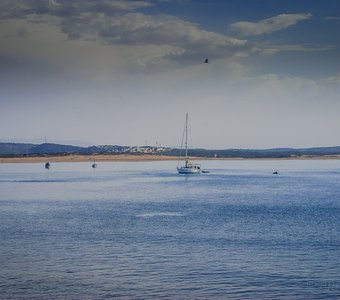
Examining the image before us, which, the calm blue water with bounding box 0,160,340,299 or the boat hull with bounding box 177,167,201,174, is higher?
the boat hull with bounding box 177,167,201,174

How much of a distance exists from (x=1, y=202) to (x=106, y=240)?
147 ft

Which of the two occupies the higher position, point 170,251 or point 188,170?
point 188,170

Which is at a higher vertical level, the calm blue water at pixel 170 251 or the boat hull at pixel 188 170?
the boat hull at pixel 188 170

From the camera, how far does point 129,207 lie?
8525 centimetres

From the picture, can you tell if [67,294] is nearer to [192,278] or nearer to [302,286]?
[192,278]

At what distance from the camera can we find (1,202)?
9362cm

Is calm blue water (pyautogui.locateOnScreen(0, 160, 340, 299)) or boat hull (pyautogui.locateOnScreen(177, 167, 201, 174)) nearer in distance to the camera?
calm blue water (pyautogui.locateOnScreen(0, 160, 340, 299))

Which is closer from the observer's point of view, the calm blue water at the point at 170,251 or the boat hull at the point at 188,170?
the calm blue water at the point at 170,251

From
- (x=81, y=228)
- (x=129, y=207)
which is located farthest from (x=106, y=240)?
(x=129, y=207)

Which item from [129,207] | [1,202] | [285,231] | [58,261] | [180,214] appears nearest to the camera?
[58,261]

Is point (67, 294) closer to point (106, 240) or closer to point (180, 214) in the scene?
point (106, 240)

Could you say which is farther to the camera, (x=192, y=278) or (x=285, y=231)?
(x=285, y=231)

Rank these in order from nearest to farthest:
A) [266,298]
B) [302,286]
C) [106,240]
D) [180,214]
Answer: [266,298] → [302,286] → [106,240] → [180,214]

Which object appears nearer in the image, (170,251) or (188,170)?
(170,251)
